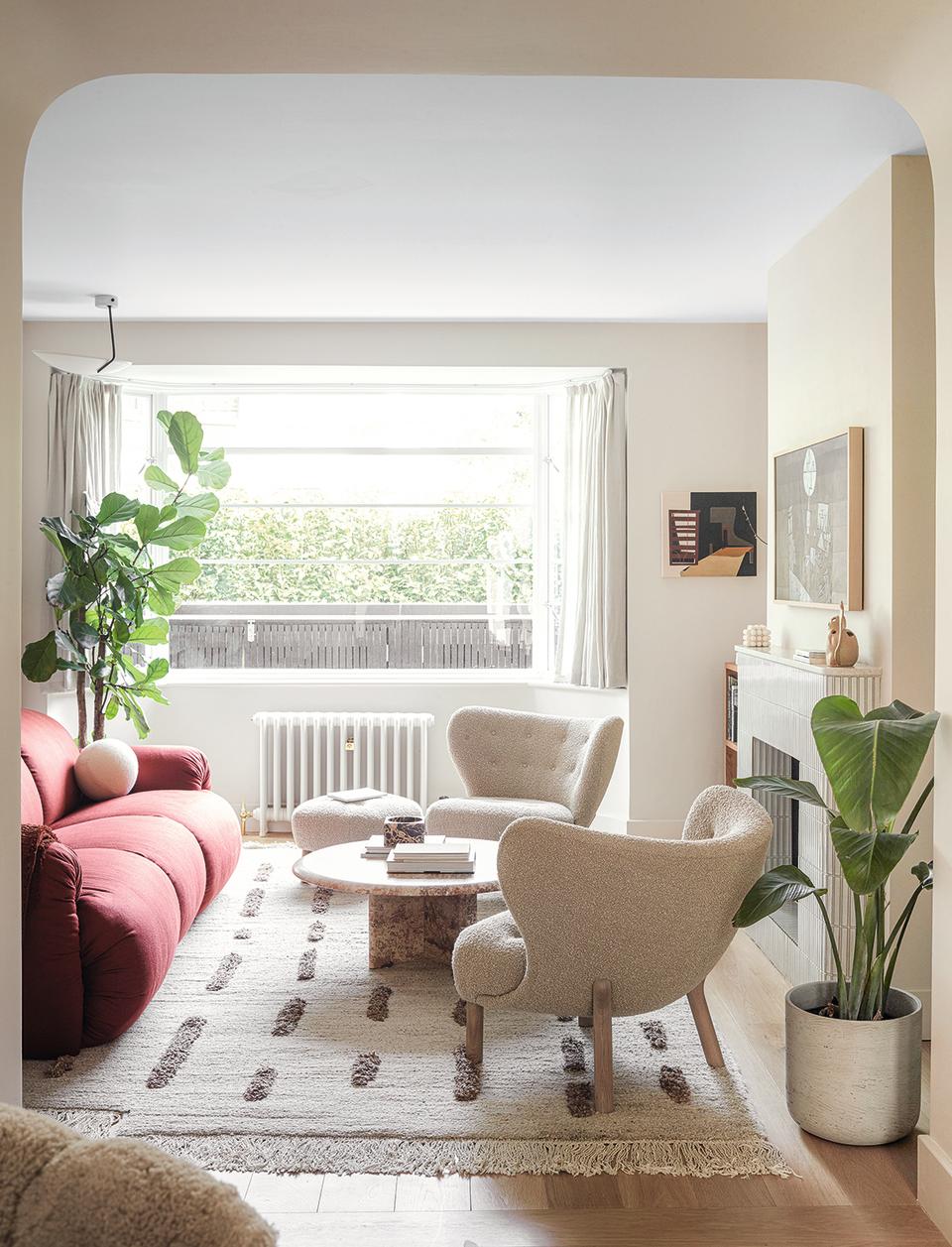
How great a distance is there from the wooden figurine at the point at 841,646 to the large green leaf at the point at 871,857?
3.15 feet

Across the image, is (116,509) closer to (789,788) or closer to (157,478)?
(157,478)

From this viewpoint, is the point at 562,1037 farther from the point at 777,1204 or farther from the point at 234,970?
the point at 234,970

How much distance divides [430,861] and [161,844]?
1001 millimetres

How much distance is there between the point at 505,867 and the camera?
110 inches

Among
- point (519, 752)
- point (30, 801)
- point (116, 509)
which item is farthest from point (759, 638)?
point (116, 509)

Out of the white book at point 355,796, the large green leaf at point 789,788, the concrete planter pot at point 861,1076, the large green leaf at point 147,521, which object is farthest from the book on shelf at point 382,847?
the large green leaf at point 147,521

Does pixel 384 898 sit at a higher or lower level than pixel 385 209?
lower

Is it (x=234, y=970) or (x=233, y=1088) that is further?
(x=234, y=970)

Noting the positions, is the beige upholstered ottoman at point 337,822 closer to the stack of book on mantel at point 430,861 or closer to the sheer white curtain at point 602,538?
the stack of book on mantel at point 430,861

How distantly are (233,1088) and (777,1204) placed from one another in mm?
1447

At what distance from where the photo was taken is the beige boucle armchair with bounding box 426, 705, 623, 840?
480 centimetres

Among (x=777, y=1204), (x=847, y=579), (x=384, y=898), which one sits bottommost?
(x=777, y=1204)

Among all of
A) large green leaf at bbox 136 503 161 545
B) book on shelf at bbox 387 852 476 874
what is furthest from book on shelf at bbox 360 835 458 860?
large green leaf at bbox 136 503 161 545

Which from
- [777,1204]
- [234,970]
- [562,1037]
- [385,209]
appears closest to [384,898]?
[234,970]
